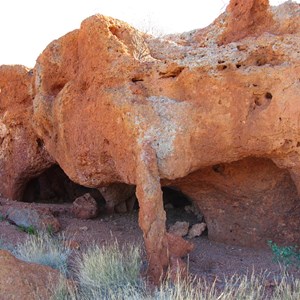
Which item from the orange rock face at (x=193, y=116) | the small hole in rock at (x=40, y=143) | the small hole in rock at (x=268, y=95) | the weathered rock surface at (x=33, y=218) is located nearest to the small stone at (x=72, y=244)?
the weathered rock surface at (x=33, y=218)

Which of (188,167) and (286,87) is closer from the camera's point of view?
(286,87)

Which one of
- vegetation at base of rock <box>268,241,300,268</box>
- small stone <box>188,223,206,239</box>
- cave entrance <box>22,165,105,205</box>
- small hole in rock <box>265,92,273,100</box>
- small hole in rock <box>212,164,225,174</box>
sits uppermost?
small hole in rock <box>265,92,273,100</box>

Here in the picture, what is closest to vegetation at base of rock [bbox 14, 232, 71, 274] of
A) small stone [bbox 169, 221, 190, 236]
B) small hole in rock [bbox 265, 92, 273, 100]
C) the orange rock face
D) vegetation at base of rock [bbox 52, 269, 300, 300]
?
vegetation at base of rock [bbox 52, 269, 300, 300]

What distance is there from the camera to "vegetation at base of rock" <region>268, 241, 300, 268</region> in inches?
227

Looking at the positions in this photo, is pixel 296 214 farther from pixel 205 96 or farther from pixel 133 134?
pixel 133 134

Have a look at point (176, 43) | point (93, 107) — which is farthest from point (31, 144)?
point (176, 43)

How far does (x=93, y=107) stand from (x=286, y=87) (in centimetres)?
260

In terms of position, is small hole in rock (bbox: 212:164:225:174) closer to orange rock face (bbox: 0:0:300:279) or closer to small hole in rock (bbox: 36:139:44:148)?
orange rock face (bbox: 0:0:300:279)

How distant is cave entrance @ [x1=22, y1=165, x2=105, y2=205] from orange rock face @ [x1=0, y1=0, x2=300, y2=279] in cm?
303

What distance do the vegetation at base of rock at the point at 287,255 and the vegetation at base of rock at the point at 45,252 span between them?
8.85 feet

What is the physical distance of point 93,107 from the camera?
6.45 meters

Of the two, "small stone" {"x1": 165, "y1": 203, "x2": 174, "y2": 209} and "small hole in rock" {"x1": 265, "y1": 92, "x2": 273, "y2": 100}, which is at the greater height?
"small hole in rock" {"x1": 265, "y1": 92, "x2": 273, "y2": 100}

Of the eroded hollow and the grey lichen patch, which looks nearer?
the grey lichen patch

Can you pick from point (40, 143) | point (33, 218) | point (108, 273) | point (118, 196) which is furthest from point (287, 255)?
point (40, 143)
